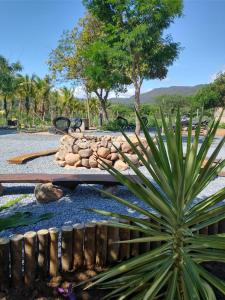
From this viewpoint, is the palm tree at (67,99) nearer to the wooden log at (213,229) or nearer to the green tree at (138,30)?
the green tree at (138,30)

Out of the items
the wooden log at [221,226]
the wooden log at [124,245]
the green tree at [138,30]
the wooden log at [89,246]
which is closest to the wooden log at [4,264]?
the wooden log at [89,246]

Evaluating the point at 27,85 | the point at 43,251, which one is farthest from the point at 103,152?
the point at 27,85

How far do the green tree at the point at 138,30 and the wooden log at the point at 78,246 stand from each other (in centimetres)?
904

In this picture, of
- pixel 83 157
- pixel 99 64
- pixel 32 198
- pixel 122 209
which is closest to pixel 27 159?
pixel 83 157

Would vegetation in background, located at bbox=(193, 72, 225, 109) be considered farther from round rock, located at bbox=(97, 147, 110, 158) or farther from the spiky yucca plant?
the spiky yucca plant

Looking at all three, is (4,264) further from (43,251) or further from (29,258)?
(43,251)

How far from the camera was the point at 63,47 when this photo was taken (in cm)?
2469

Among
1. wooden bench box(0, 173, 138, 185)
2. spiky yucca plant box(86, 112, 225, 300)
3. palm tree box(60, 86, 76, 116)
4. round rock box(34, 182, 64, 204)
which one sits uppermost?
palm tree box(60, 86, 76, 116)

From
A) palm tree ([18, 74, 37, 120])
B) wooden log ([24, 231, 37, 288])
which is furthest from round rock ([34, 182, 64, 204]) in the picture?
palm tree ([18, 74, 37, 120])

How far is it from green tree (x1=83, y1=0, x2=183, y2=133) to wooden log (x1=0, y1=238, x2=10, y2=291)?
9.36m

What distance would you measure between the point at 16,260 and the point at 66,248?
14.7 inches

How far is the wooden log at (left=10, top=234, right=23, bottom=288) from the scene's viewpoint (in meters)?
2.14

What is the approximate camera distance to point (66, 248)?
7.64ft

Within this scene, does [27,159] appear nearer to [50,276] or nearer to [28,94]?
[50,276]
